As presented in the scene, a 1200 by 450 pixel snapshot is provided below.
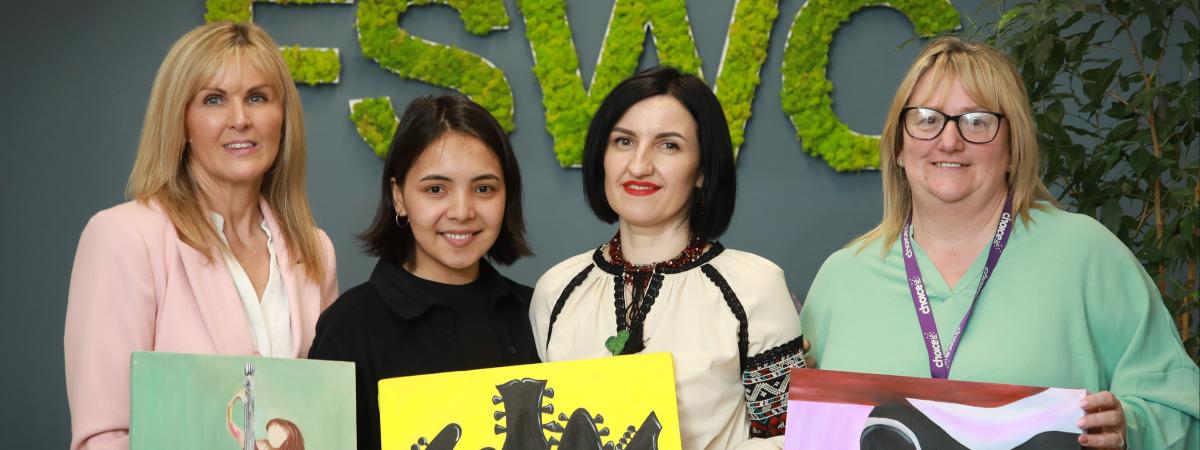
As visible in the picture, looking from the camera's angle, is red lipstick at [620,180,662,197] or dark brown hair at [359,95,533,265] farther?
dark brown hair at [359,95,533,265]

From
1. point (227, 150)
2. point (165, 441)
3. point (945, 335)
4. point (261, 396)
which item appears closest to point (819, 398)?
point (945, 335)

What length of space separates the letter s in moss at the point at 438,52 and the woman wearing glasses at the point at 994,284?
2.34 meters

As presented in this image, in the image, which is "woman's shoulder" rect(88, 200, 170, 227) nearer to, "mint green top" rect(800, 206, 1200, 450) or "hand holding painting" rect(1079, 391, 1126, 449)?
"mint green top" rect(800, 206, 1200, 450)

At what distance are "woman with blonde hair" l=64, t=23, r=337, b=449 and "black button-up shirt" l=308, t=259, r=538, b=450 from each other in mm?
273

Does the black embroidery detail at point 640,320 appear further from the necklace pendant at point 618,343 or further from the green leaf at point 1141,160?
the green leaf at point 1141,160

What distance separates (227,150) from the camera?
8.52ft

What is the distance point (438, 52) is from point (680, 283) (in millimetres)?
2450

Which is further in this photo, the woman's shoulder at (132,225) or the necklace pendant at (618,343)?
the woman's shoulder at (132,225)

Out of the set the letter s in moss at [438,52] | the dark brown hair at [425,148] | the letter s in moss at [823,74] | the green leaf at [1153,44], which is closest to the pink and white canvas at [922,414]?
the dark brown hair at [425,148]

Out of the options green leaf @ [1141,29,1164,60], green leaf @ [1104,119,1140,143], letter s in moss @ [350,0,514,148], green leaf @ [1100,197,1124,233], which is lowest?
green leaf @ [1100,197,1124,233]

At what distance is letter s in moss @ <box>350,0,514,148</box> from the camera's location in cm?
449

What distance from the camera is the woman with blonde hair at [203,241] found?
240cm

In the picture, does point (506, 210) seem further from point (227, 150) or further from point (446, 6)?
point (446, 6)

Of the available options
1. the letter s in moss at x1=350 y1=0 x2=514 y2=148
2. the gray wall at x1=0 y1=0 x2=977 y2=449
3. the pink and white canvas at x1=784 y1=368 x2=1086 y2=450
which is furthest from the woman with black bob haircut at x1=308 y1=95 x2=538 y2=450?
the gray wall at x1=0 y1=0 x2=977 y2=449
